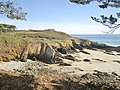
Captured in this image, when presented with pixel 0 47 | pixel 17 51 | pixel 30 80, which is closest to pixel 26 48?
pixel 17 51

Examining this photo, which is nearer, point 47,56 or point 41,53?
point 47,56

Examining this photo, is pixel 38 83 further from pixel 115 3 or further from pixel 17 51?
pixel 17 51

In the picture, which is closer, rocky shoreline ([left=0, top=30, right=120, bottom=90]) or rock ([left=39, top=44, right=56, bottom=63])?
rocky shoreline ([left=0, top=30, right=120, bottom=90])

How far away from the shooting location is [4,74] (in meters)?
14.7

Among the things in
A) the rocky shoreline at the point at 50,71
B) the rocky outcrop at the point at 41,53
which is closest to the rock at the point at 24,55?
the rocky shoreline at the point at 50,71

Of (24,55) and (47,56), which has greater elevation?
(24,55)

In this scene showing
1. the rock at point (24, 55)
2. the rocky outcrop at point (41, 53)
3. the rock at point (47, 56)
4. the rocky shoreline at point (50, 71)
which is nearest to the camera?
the rocky shoreline at point (50, 71)

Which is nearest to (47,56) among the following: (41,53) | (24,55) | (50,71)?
(41,53)

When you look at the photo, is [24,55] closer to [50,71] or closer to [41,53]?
[41,53]

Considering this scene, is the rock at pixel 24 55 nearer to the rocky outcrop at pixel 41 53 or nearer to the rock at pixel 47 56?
the rocky outcrop at pixel 41 53

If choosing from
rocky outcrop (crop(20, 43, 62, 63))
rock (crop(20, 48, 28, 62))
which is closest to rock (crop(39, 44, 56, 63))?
rocky outcrop (crop(20, 43, 62, 63))

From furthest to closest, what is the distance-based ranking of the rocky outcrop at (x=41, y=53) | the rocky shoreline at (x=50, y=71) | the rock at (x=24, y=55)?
the rocky outcrop at (x=41, y=53) < the rock at (x=24, y=55) < the rocky shoreline at (x=50, y=71)

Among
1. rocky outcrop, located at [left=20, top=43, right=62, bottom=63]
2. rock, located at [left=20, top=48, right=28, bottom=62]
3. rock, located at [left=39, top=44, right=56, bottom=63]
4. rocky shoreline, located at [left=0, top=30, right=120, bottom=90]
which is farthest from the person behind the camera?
rock, located at [left=39, top=44, right=56, bottom=63]

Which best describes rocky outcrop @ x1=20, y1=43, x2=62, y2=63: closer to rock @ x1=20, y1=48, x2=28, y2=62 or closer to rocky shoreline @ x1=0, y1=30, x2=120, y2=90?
rocky shoreline @ x1=0, y1=30, x2=120, y2=90
